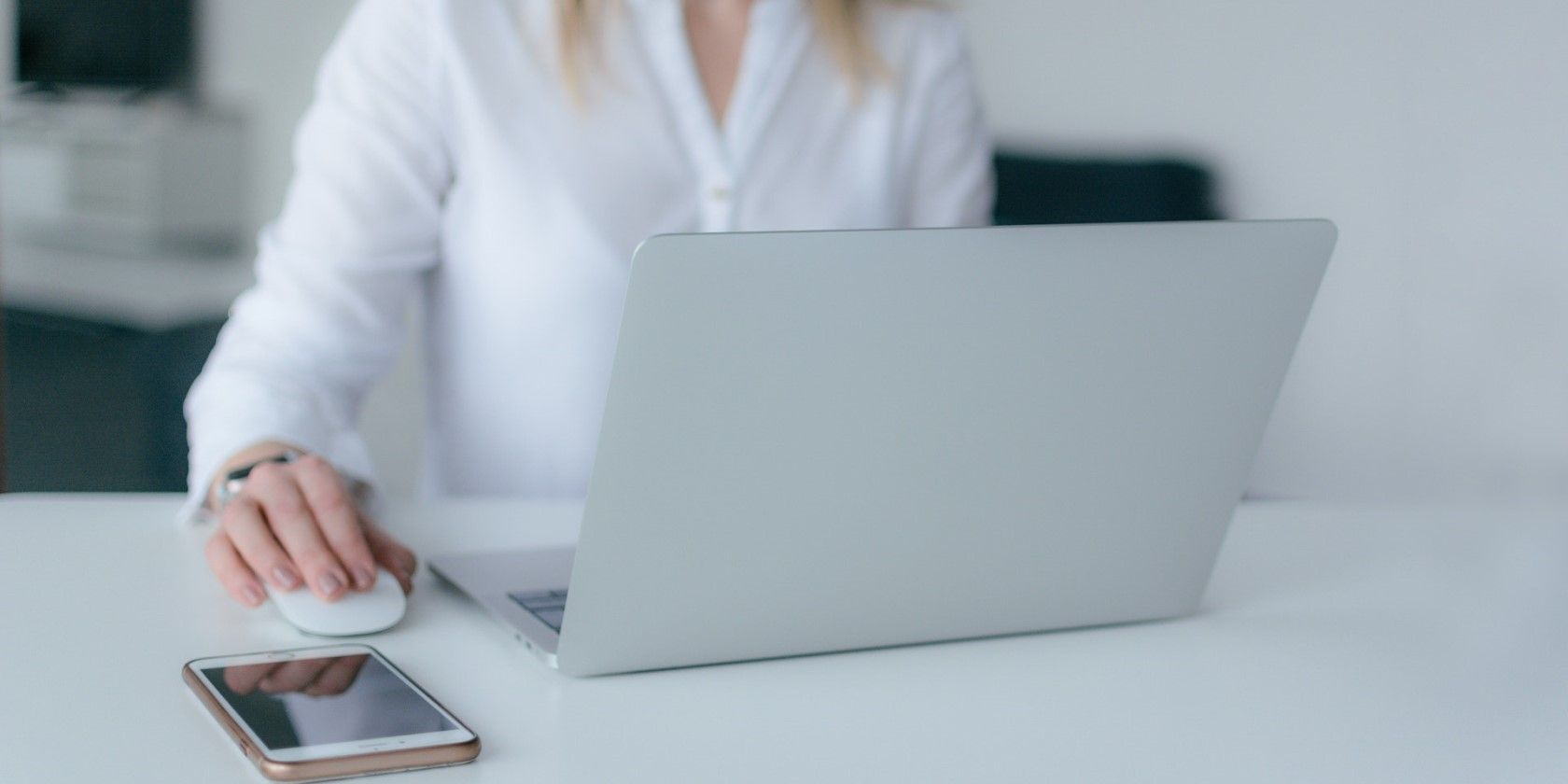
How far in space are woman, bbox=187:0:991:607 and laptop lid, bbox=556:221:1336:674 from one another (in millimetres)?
493

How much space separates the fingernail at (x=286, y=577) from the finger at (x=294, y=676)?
0.10m

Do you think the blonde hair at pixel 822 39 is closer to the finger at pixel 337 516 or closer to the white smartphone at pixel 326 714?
the finger at pixel 337 516

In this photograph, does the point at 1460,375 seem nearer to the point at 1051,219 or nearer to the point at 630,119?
the point at 1051,219

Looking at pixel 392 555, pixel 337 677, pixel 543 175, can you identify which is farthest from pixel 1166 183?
pixel 337 677

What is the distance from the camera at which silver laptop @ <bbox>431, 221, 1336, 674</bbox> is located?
0.65 meters

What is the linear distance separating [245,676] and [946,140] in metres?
1.01

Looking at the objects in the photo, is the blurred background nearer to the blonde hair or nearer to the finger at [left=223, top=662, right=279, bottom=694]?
the blonde hair

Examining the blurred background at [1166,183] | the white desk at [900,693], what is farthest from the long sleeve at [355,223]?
the blurred background at [1166,183]

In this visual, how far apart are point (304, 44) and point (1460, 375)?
3471 millimetres

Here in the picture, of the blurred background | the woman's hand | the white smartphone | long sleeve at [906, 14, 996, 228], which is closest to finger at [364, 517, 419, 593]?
the woman's hand

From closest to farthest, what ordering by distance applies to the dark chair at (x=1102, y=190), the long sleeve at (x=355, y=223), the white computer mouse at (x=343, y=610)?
the white computer mouse at (x=343, y=610)
the long sleeve at (x=355, y=223)
the dark chair at (x=1102, y=190)

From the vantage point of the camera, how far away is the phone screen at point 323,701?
61cm

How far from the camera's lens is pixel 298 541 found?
2.67 ft

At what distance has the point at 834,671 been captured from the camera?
743 millimetres
